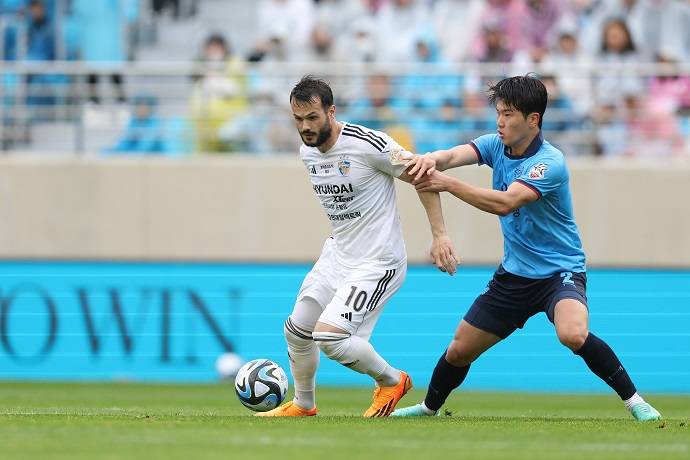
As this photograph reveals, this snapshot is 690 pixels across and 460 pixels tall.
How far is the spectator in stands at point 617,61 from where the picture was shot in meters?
17.2

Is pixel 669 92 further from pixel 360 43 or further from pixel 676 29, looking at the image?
pixel 360 43

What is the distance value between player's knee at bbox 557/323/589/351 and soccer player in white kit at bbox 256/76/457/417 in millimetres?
Answer: 824

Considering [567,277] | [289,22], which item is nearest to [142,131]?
[289,22]

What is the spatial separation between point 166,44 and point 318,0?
7.57 ft

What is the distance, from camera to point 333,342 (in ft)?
29.8

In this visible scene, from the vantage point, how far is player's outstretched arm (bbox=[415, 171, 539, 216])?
8828mm

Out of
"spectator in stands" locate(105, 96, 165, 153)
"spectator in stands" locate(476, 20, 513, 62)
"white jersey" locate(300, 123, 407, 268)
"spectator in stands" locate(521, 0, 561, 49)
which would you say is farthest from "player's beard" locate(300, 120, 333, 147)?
"spectator in stands" locate(521, 0, 561, 49)

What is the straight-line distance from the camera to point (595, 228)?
669 inches

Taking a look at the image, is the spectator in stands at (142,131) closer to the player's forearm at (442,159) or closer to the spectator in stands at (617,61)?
the spectator in stands at (617,61)

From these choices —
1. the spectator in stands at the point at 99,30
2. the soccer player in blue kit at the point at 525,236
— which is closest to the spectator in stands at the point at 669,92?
the spectator in stands at the point at 99,30

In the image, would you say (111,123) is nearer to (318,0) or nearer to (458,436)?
(318,0)

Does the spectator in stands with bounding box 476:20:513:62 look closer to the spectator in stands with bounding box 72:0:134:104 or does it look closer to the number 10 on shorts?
the spectator in stands with bounding box 72:0:134:104

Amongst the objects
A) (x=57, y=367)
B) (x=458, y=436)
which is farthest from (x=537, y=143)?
(x=57, y=367)

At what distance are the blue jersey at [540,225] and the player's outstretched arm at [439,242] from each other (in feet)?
1.74
